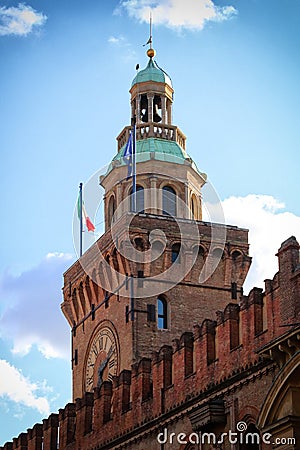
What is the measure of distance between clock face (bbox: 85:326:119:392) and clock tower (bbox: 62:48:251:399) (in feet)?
0.13

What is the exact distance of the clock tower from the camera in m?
47.8

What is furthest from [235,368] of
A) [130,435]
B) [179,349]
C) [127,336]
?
[127,336]

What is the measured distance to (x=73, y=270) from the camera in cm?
5316

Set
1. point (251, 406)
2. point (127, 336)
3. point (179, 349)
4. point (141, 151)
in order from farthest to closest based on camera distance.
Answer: point (141, 151) → point (127, 336) → point (179, 349) → point (251, 406)

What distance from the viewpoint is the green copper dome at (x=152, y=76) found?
54188 mm

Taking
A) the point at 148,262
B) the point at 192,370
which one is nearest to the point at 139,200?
the point at 148,262

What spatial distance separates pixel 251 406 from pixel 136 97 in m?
24.8

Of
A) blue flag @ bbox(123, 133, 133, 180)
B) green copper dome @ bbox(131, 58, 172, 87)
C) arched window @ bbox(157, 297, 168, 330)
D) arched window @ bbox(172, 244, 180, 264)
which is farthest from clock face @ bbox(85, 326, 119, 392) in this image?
green copper dome @ bbox(131, 58, 172, 87)

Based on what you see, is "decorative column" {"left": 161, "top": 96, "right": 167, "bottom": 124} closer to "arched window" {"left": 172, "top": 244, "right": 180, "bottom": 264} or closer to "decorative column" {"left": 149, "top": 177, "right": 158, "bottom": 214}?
"decorative column" {"left": 149, "top": 177, "right": 158, "bottom": 214}

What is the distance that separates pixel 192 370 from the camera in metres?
36.3

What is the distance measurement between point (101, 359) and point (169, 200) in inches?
281

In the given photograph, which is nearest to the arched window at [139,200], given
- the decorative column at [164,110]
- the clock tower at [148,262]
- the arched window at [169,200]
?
the clock tower at [148,262]

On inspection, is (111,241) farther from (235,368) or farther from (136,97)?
(235,368)

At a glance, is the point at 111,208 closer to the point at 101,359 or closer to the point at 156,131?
the point at 156,131
